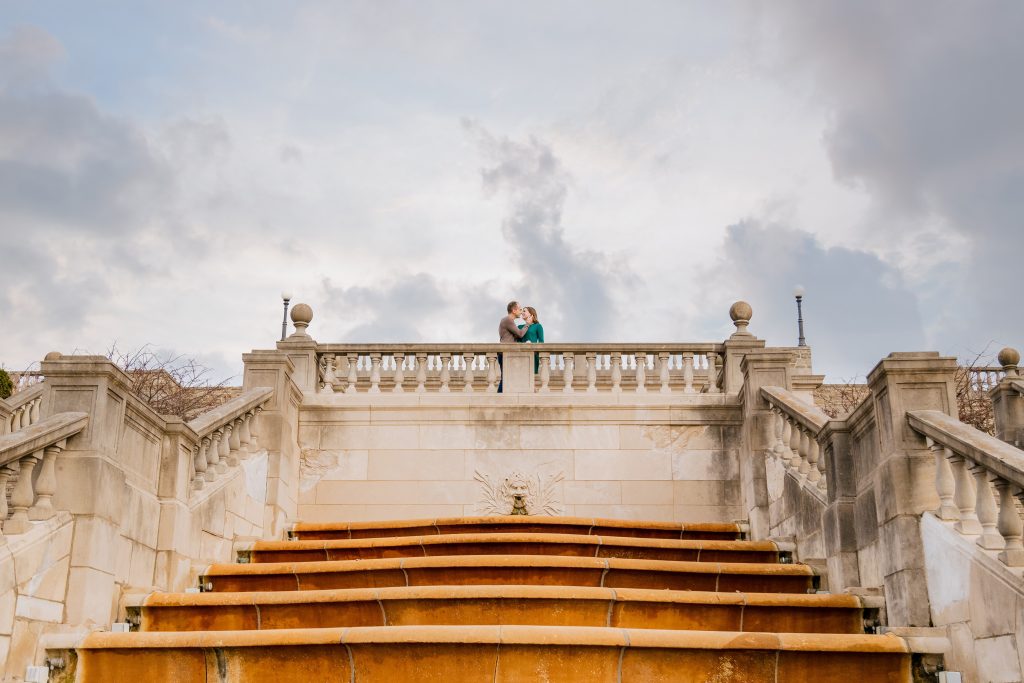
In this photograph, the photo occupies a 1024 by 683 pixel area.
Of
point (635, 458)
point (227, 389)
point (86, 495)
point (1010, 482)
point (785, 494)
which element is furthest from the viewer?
point (227, 389)

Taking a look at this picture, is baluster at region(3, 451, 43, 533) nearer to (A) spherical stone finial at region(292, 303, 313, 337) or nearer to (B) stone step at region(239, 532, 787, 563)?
(B) stone step at region(239, 532, 787, 563)

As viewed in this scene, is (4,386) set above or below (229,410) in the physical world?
above

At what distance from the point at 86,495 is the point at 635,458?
22.6 ft

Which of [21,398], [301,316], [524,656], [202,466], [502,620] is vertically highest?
[301,316]

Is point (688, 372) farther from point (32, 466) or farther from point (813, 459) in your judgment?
point (32, 466)

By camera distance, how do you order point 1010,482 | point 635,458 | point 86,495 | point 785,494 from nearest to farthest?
point 1010,482
point 86,495
point 785,494
point 635,458

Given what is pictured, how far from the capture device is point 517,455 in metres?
12.1

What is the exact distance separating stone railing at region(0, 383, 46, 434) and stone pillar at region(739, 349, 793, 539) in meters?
8.04

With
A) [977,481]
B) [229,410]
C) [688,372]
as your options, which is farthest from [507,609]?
[688,372]

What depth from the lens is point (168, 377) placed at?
2366cm

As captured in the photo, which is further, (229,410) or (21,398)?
(21,398)

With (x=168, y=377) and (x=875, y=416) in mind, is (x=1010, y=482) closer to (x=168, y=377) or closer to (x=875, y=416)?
(x=875, y=416)

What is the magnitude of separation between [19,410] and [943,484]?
10483mm

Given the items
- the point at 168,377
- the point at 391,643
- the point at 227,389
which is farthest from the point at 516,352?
the point at 227,389
